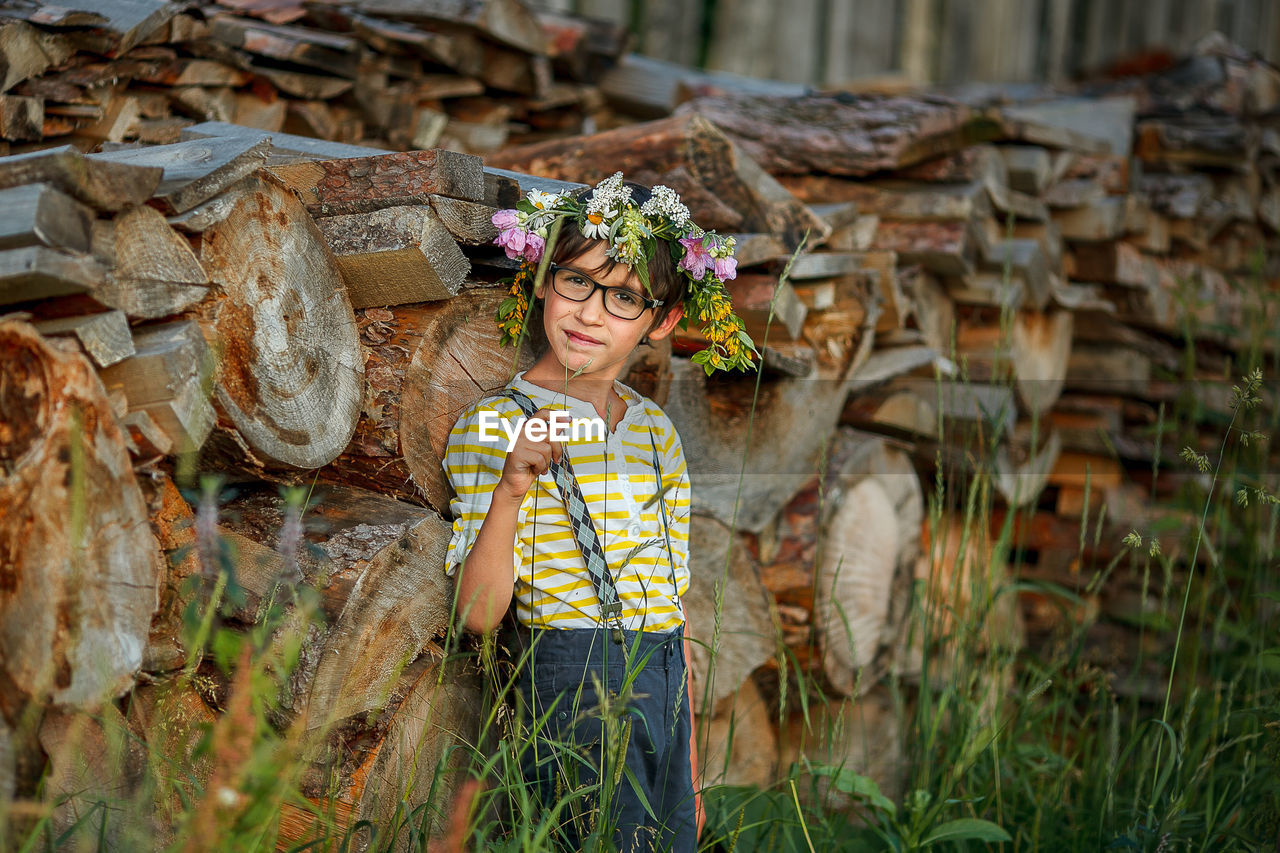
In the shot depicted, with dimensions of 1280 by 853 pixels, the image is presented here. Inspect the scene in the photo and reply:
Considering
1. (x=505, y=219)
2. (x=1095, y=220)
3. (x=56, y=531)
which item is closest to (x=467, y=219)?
(x=505, y=219)

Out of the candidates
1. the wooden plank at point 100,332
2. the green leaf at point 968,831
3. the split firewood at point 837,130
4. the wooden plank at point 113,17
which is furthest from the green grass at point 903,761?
the wooden plank at point 113,17

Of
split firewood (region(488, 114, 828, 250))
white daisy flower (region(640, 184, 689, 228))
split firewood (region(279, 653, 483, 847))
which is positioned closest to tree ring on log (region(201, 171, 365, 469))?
split firewood (region(279, 653, 483, 847))

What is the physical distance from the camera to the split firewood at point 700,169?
2.65 metres

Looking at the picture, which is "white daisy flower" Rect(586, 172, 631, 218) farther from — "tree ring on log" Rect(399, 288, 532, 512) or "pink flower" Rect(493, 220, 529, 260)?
"tree ring on log" Rect(399, 288, 532, 512)

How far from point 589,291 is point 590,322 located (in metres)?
0.06

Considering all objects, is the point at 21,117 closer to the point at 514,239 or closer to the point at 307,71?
the point at 307,71

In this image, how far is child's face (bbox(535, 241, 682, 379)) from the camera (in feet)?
6.29

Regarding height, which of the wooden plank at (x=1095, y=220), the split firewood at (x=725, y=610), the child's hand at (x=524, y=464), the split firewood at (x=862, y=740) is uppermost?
the wooden plank at (x=1095, y=220)

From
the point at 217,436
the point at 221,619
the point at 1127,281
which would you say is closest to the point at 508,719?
the point at 221,619

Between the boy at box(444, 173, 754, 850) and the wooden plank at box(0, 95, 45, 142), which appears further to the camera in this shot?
the wooden plank at box(0, 95, 45, 142)

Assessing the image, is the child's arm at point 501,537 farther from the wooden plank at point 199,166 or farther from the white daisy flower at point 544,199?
the wooden plank at point 199,166

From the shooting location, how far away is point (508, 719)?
5.91ft

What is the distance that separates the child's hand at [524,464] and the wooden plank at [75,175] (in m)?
0.67

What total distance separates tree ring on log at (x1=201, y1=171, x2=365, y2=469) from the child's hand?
30cm
